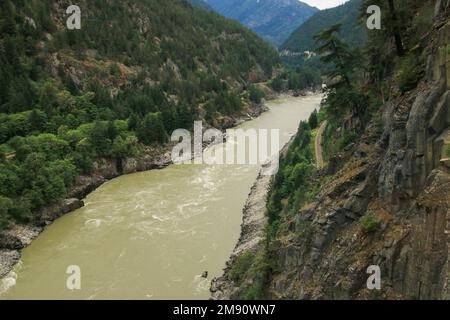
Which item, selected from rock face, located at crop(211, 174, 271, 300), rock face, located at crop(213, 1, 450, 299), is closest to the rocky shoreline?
rock face, located at crop(211, 174, 271, 300)

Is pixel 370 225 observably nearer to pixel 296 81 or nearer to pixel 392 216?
pixel 392 216

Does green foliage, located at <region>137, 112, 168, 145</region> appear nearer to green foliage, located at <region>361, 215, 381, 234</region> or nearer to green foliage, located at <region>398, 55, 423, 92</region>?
green foliage, located at <region>398, 55, 423, 92</region>

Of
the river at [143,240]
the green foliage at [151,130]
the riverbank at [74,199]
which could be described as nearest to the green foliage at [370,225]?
the river at [143,240]

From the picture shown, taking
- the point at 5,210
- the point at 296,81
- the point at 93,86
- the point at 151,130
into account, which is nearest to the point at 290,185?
the point at 5,210
